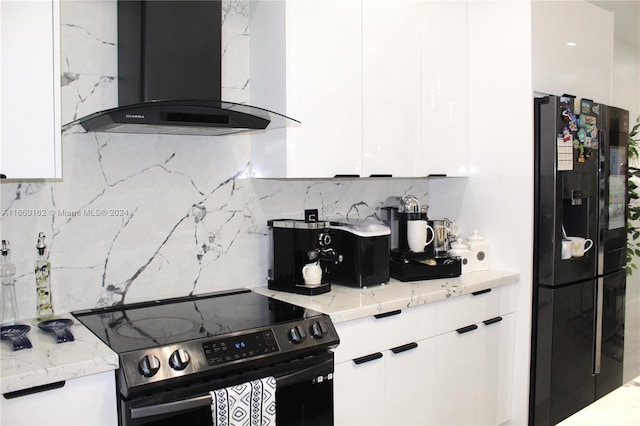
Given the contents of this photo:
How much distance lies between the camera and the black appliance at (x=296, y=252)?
2414mm

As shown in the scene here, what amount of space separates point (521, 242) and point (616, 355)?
101 centimetres

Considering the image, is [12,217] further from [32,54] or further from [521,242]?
[521,242]

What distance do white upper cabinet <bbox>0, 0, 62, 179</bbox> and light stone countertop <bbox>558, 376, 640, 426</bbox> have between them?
1.65 m

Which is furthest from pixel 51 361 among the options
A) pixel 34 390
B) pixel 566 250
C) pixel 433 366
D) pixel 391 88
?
pixel 566 250

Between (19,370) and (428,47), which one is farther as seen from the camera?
(428,47)

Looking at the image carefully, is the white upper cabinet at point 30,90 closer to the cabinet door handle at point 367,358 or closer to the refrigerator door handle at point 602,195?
the cabinet door handle at point 367,358

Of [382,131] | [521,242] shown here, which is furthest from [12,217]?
[521,242]

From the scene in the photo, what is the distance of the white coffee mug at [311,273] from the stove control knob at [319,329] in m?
0.43

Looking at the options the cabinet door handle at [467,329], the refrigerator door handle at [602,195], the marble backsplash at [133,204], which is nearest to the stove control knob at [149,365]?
the marble backsplash at [133,204]

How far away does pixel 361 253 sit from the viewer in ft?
8.26

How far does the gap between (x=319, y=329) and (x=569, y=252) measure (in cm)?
156

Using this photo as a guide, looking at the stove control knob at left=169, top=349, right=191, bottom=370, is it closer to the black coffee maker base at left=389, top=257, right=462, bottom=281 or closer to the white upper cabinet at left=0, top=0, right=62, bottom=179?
the white upper cabinet at left=0, top=0, right=62, bottom=179

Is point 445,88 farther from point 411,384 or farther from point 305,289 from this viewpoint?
point 411,384

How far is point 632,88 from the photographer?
5176 mm
